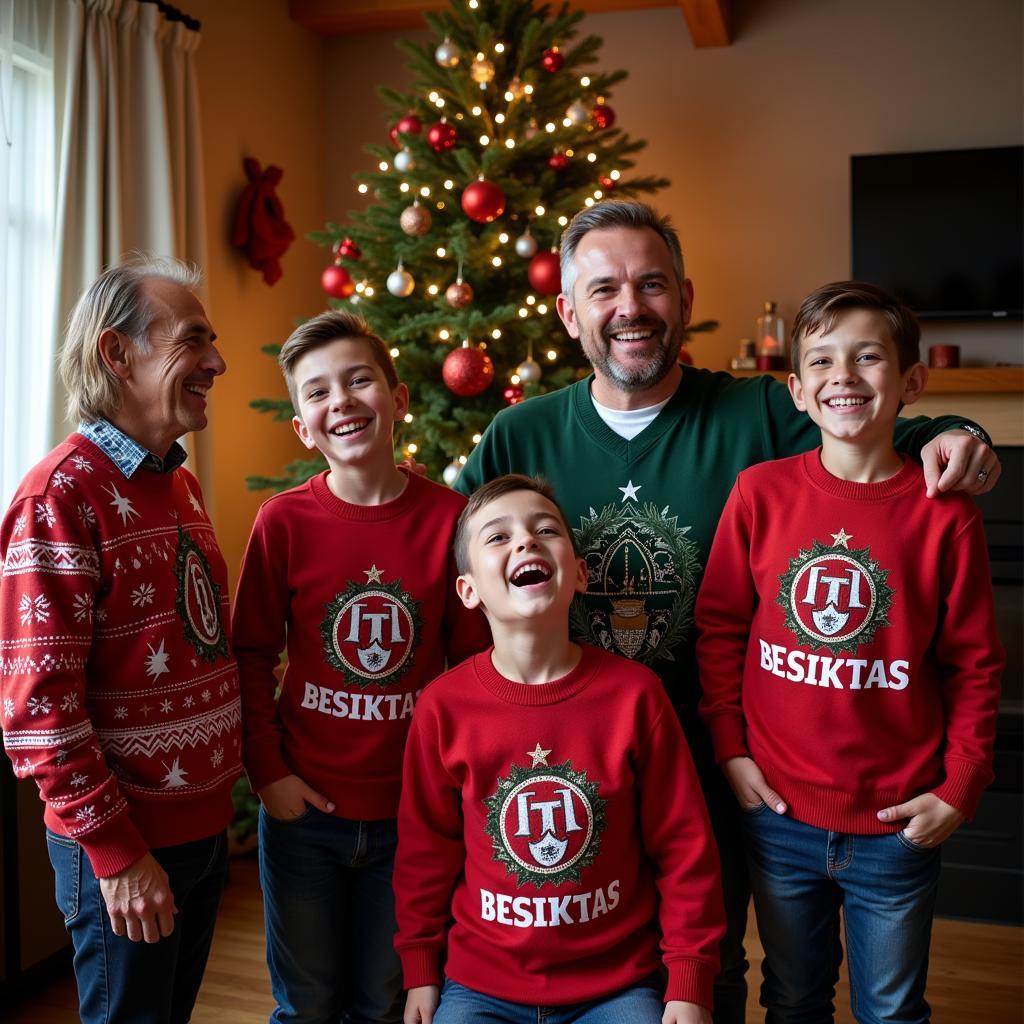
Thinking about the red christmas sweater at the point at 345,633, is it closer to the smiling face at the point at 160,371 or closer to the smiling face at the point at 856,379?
the smiling face at the point at 160,371

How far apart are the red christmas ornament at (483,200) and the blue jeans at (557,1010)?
85.5 inches

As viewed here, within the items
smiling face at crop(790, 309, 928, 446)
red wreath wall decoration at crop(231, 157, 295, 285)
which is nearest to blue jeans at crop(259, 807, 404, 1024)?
smiling face at crop(790, 309, 928, 446)

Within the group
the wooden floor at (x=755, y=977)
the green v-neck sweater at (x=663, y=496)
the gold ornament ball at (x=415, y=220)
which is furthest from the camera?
the gold ornament ball at (x=415, y=220)

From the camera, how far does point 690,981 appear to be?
4.88ft

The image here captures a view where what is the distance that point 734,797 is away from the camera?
69.7 inches

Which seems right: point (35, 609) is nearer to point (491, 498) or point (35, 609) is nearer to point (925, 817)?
point (491, 498)

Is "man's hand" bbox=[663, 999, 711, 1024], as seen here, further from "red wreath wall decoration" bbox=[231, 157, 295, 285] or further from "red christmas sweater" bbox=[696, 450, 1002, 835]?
"red wreath wall decoration" bbox=[231, 157, 295, 285]

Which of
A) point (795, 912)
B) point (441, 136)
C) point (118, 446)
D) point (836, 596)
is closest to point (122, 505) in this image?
point (118, 446)

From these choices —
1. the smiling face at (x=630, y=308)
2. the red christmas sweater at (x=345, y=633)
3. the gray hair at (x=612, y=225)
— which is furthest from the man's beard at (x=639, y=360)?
the red christmas sweater at (x=345, y=633)

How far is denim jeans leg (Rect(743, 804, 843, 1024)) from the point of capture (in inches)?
64.2

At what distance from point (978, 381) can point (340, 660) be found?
263 centimetres

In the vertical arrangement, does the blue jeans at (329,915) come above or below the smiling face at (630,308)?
below

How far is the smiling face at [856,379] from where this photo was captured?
1604mm

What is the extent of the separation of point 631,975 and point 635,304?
3.44 ft
